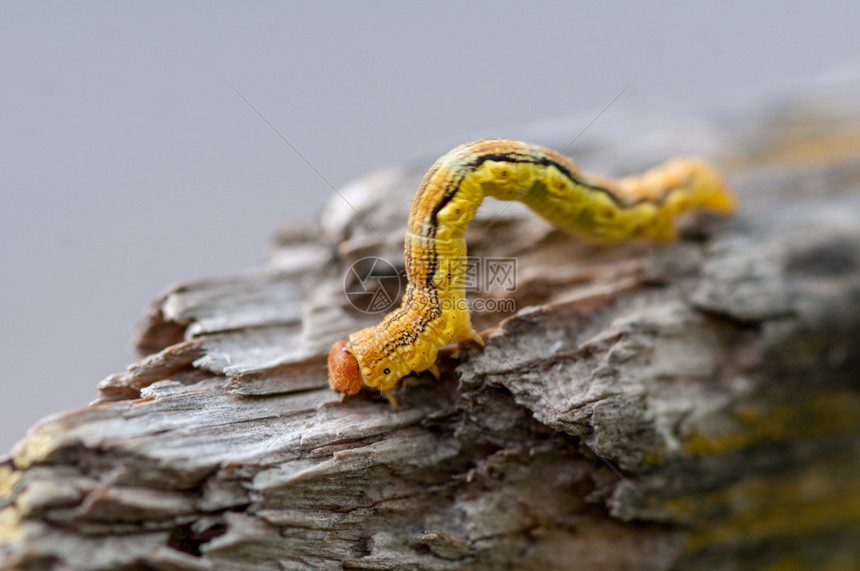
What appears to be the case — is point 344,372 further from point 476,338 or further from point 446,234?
point 446,234

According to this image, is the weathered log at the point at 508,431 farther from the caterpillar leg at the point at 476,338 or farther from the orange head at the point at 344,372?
the orange head at the point at 344,372

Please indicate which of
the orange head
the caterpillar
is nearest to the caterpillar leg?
the caterpillar

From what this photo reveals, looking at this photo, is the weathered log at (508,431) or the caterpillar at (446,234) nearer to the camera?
the weathered log at (508,431)

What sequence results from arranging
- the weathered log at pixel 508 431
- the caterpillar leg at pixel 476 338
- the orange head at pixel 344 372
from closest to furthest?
the weathered log at pixel 508 431, the orange head at pixel 344 372, the caterpillar leg at pixel 476 338

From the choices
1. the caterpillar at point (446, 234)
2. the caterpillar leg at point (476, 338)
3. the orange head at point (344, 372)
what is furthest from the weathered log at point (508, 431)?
the caterpillar at point (446, 234)

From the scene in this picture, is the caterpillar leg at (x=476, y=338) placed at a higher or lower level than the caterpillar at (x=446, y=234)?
lower

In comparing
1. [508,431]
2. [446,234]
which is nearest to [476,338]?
[508,431]
